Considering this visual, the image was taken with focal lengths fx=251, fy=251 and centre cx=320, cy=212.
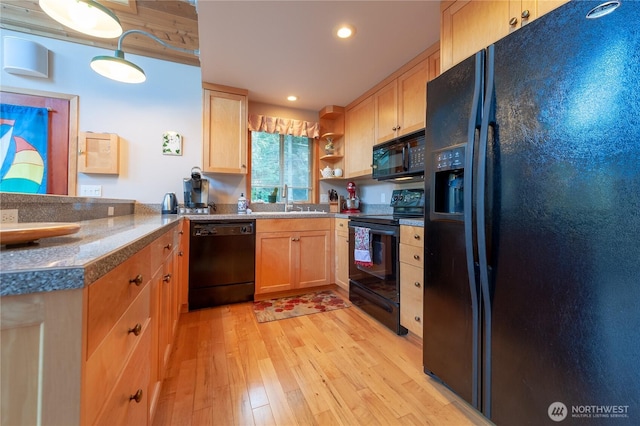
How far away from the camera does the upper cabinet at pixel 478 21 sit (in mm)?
1118

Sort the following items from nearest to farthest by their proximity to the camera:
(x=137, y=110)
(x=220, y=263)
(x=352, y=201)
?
(x=220, y=263) < (x=137, y=110) < (x=352, y=201)

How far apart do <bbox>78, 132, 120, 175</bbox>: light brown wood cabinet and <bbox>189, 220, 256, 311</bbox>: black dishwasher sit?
3.79 feet

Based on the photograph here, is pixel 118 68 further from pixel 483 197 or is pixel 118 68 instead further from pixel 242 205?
pixel 483 197

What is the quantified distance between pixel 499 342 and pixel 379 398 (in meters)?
0.66

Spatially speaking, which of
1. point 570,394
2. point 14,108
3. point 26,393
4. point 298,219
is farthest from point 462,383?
point 14,108

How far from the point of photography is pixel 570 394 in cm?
84

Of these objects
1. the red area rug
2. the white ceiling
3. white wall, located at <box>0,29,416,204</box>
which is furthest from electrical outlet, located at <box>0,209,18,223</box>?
white wall, located at <box>0,29,416,204</box>

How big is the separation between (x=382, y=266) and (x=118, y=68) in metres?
2.46

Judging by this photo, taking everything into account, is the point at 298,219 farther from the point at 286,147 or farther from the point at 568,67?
the point at 568,67

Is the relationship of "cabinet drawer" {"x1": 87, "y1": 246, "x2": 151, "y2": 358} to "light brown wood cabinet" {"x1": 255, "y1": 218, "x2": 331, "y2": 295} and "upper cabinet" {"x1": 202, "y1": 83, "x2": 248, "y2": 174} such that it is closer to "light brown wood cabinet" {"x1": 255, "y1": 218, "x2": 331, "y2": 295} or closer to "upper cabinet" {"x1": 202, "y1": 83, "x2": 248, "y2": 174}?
"light brown wood cabinet" {"x1": 255, "y1": 218, "x2": 331, "y2": 295}

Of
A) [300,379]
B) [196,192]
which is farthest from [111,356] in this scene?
[196,192]

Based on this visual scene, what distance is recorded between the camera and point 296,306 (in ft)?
8.07

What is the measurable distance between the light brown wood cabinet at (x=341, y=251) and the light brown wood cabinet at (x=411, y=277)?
2.70 ft

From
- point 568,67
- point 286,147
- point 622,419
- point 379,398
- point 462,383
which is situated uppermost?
point 286,147
